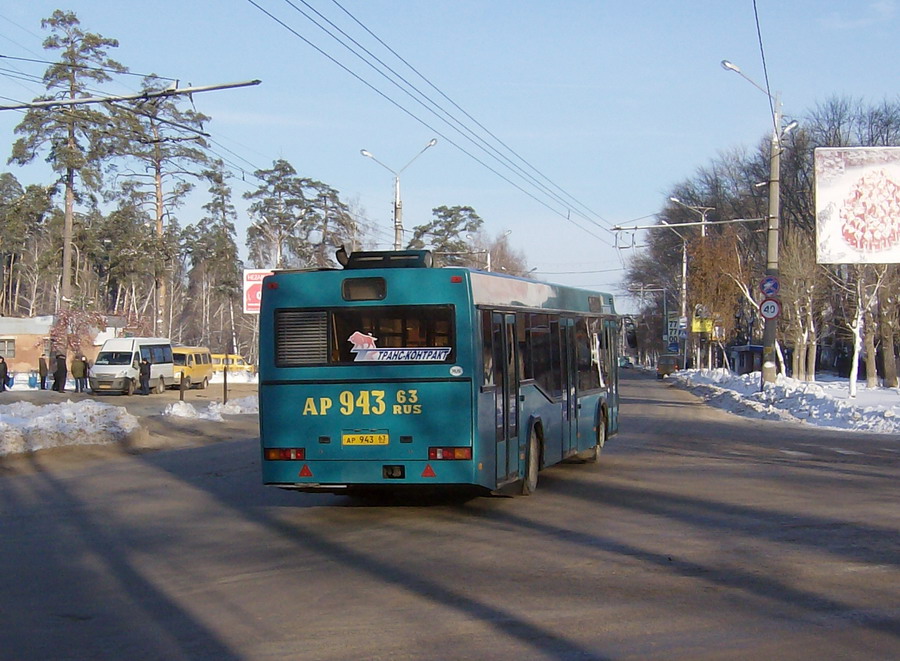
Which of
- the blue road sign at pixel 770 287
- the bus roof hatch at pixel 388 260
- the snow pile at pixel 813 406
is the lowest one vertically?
the snow pile at pixel 813 406

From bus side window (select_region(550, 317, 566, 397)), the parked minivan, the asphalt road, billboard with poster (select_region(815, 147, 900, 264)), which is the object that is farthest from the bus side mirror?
the parked minivan

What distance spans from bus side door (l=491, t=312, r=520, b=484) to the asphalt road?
616mm

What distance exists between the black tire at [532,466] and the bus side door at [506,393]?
64cm

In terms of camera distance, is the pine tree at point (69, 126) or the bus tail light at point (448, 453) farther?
the pine tree at point (69, 126)

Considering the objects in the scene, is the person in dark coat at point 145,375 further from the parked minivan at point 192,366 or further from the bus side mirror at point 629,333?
the bus side mirror at point 629,333

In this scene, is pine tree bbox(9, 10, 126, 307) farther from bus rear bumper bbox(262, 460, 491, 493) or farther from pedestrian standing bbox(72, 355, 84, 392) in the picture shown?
bus rear bumper bbox(262, 460, 491, 493)

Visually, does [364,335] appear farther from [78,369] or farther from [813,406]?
[78,369]

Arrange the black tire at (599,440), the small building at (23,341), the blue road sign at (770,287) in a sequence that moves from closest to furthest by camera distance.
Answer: the black tire at (599,440)
the blue road sign at (770,287)
the small building at (23,341)

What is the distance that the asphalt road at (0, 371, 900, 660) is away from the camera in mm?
6840

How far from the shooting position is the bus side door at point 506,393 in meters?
12.2

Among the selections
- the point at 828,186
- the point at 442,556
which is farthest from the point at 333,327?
the point at 828,186

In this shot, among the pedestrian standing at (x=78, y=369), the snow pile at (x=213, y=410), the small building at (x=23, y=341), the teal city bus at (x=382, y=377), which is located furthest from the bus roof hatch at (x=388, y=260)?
the small building at (x=23, y=341)

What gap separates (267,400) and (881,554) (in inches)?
254

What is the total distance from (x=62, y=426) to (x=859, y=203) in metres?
21.8
